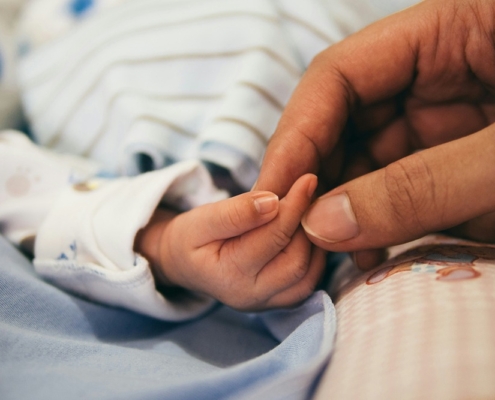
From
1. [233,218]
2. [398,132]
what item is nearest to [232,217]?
[233,218]

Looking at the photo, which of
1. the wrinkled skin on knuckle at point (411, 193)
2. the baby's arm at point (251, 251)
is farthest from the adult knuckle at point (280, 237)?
the wrinkled skin on knuckle at point (411, 193)

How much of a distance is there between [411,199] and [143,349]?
342 millimetres

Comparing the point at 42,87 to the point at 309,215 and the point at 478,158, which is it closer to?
the point at 309,215

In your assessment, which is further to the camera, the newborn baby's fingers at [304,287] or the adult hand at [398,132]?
the newborn baby's fingers at [304,287]

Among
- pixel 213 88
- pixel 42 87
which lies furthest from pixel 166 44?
pixel 42 87

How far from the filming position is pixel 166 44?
75 centimetres

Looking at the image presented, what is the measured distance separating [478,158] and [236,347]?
0.34 metres

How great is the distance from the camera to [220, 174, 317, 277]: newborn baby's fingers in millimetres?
445

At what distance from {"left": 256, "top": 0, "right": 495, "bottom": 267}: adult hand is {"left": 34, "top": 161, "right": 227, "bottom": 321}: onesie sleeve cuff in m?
0.15

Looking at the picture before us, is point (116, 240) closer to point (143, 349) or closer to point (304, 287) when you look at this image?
point (143, 349)

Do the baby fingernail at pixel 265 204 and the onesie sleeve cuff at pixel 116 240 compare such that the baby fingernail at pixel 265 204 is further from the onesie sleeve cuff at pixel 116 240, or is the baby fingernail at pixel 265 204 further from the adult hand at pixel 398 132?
the onesie sleeve cuff at pixel 116 240

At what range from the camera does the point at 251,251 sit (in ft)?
1.51

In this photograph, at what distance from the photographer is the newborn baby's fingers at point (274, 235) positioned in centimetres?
45

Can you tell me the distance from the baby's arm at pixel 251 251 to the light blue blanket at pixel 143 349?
40 mm
